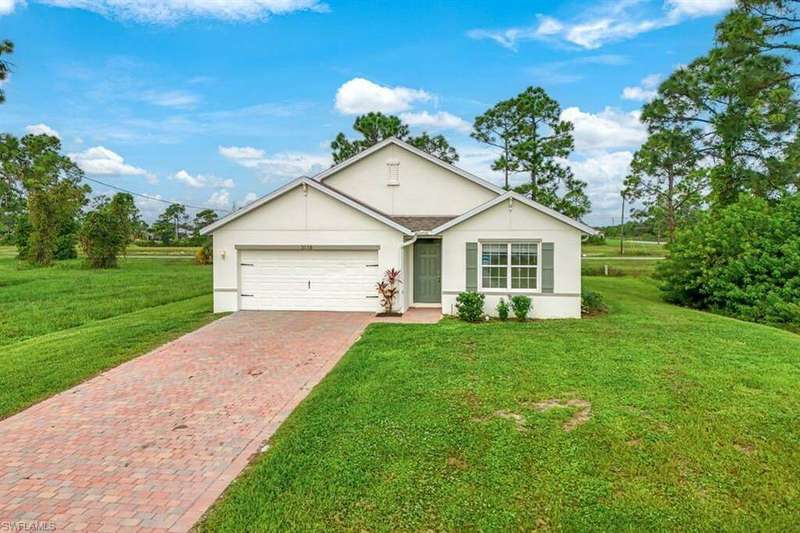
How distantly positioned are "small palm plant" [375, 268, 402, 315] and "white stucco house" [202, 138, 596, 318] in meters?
0.27

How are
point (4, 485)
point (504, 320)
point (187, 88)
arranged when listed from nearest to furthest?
point (4, 485) < point (504, 320) < point (187, 88)

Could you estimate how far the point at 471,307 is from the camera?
13852mm

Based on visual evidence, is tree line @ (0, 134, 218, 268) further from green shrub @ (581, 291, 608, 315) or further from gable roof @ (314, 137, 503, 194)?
green shrub @ (581, 291, 608, 315)

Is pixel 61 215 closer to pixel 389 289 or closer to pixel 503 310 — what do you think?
pixel 389 289

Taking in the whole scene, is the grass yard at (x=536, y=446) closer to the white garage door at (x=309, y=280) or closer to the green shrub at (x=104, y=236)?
the white garage door at (x=309, y=280)

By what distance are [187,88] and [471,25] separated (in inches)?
543

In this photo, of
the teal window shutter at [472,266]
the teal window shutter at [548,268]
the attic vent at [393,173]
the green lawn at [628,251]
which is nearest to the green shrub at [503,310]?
the teal window shutter at [472,266]

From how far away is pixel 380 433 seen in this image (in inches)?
224

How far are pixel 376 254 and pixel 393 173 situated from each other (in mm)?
4563

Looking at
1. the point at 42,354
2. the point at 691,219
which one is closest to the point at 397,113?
the point at 691,219

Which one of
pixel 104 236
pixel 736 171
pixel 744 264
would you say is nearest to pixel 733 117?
pixel 736 171

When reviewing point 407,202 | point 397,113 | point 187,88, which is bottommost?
point 407,202

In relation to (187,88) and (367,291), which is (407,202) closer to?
(367,291)

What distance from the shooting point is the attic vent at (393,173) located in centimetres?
1820
